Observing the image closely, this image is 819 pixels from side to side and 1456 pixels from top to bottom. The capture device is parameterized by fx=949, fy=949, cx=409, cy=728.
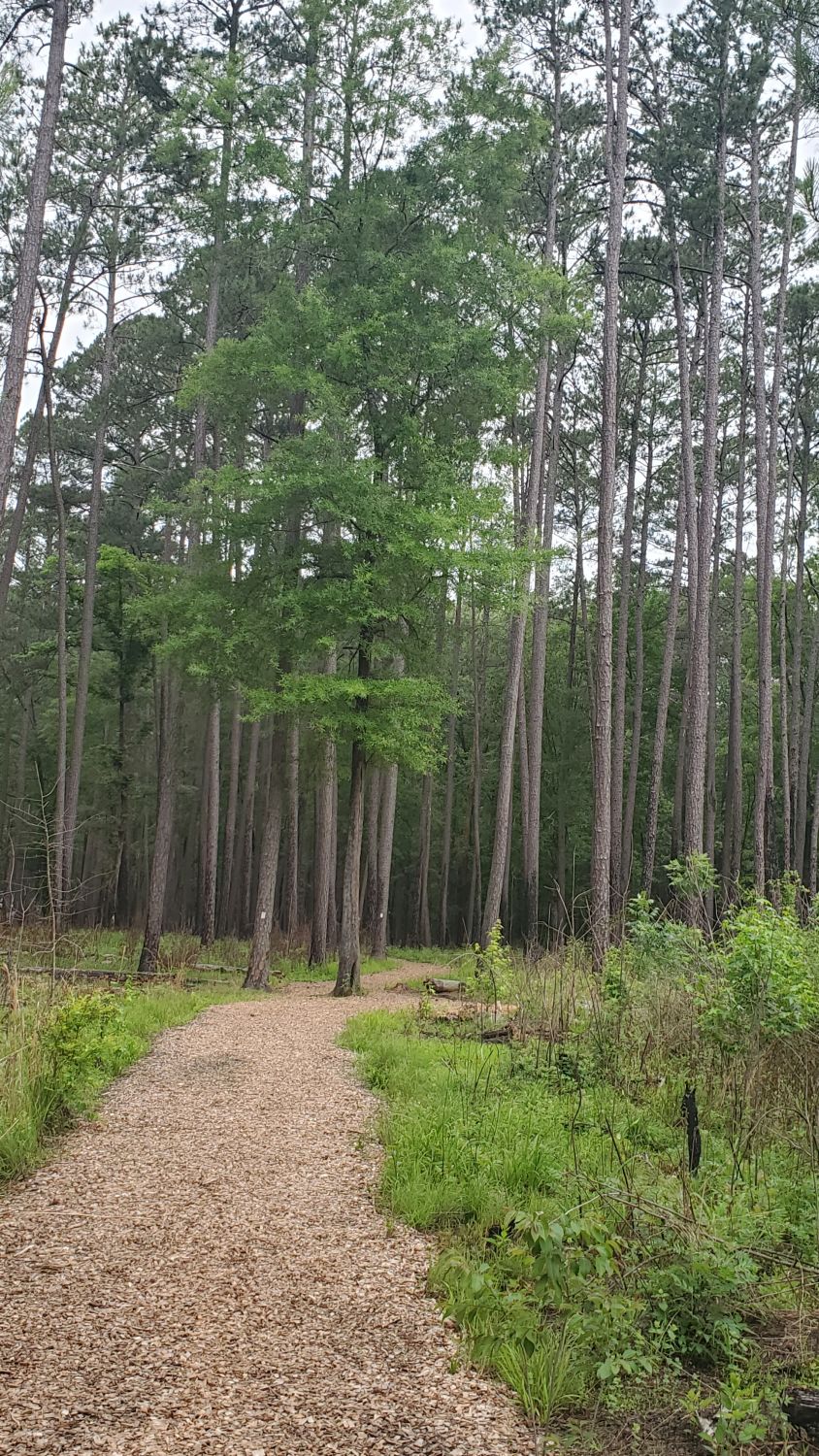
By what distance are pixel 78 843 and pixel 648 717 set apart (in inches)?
759

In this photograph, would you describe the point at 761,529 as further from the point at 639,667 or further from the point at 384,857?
A: the point at 384,857

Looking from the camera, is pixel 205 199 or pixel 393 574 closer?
pixel 393 574

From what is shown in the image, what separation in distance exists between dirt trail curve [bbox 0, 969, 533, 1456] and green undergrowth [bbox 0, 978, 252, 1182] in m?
0.19

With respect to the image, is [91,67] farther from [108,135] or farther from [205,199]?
[205,199]

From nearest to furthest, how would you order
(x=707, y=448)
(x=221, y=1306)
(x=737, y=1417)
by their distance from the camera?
(x=737, y=1417) < (x=221, y=1306) < (x=707, y=448)

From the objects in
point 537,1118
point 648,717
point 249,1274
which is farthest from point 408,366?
point 648,717

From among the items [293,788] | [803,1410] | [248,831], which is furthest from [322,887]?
[803,1410]

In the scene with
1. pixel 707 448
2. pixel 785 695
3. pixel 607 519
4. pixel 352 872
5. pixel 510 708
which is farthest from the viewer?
pixel 785 695

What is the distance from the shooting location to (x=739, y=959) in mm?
5965

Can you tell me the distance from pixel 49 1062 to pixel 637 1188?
12.0 ft

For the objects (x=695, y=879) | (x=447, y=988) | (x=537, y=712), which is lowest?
(x=447, y=988)

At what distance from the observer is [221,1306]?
358 centimetres

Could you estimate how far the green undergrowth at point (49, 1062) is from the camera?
521 centimetres

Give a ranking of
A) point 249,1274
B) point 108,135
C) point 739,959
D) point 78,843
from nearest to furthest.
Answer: point 249,1274 < point 739,959 < point 108,135 < point 78,843
